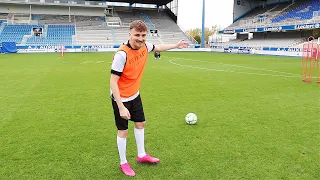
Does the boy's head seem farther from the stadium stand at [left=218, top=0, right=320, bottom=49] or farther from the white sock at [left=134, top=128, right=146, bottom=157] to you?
the stadium stand at [left=218, top=0, right=320, bottom=49]

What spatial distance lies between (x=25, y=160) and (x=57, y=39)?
45248 mm

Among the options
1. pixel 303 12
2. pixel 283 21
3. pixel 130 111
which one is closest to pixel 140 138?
pixel 130 111

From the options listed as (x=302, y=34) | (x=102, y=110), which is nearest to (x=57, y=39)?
(x=302, y=34)

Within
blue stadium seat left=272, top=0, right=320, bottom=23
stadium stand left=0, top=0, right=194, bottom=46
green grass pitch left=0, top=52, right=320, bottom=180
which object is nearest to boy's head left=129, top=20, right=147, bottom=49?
green grass pitch left=0, top=52, right=320, bottom=180

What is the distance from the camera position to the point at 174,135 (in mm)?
5477

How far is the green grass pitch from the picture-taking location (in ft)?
13.2

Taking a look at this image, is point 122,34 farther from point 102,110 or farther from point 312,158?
point 312,158

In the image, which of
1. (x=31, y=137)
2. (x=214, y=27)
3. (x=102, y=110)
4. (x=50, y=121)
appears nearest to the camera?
(x=31, y=137)

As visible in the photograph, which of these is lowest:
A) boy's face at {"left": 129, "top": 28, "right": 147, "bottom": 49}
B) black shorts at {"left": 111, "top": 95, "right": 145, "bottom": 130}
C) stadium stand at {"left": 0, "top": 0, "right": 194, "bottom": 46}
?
black shorts at {"left": 111, "top": 95, "right": 145, "bottom": 130}

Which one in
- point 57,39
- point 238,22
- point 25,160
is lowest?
point 25,160

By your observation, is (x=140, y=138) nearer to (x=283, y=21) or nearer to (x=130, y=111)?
(x=130, y=111)

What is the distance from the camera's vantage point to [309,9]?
40.7m

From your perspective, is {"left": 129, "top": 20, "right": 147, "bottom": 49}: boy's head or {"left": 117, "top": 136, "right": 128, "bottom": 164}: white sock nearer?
{"left": 129, "top": 20, "right": 147, "bottom": 49}: boy's head

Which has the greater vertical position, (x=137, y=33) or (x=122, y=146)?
(x=137, y=33)
